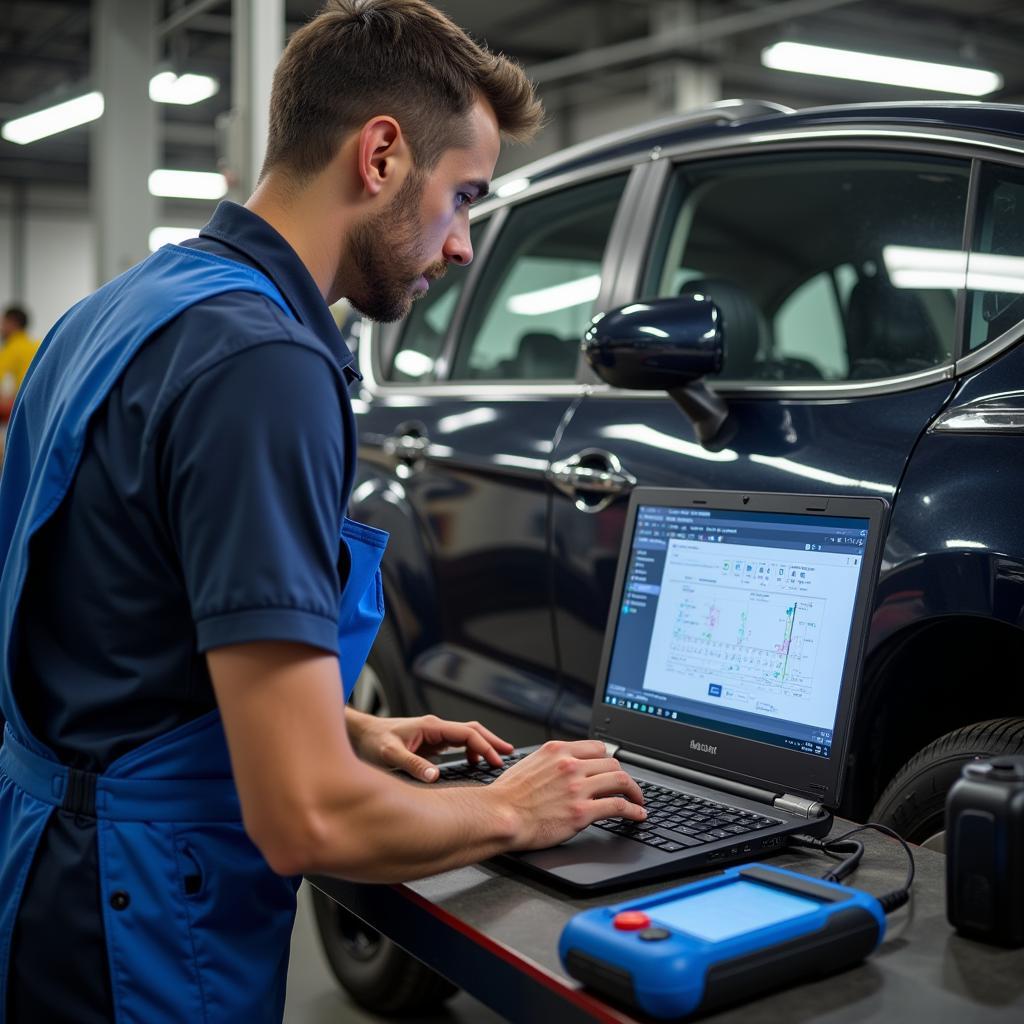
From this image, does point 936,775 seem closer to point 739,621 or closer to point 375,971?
point 739,621

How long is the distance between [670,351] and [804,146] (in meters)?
0.50

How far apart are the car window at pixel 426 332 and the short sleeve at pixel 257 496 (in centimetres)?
188

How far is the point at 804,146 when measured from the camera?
2189 millimetres

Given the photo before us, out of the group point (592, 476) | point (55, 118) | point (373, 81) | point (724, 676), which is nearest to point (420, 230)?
point (373, 81)

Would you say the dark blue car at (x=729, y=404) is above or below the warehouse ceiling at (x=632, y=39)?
below

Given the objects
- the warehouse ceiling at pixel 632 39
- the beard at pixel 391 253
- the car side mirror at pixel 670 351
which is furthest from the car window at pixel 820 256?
the warehouse ceiling at pixel 632 39

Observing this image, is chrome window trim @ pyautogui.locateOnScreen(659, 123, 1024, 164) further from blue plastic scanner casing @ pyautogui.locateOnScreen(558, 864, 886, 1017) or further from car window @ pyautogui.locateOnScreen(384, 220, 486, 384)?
blue plastic scanner casing @ pyautogui.locateOnScreen(558, 864, 886, 1017)

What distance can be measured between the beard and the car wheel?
86 cm

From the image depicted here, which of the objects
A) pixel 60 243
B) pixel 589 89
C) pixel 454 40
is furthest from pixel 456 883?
pixel 60 243

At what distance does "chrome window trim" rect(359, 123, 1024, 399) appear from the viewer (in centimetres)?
181

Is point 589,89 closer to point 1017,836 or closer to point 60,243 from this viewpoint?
point 60,243

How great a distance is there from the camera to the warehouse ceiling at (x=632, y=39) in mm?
9695

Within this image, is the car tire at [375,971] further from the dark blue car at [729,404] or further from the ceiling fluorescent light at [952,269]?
the ceiling fluorescent light at [952,269]

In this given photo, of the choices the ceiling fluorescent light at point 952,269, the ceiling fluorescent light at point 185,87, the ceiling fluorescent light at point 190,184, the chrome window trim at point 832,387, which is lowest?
the chrome window trim at point 832,387
